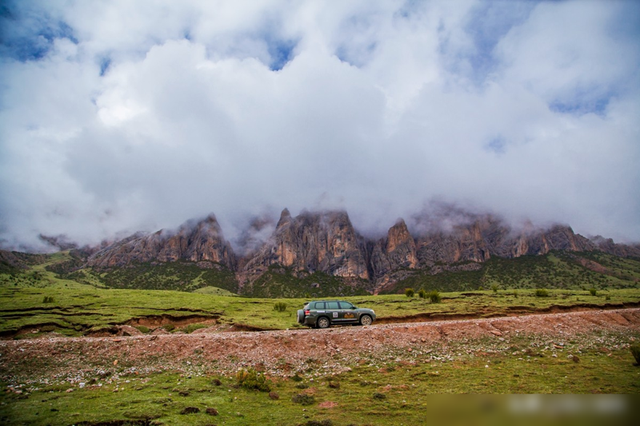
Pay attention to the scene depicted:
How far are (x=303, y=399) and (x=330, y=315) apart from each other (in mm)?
11172

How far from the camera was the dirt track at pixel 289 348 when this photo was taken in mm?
15250

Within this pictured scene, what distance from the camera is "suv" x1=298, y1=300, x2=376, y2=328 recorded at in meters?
22.9

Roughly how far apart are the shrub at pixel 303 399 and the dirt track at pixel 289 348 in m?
2.92

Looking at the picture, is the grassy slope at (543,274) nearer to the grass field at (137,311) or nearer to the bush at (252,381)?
the grass field at (137,311)

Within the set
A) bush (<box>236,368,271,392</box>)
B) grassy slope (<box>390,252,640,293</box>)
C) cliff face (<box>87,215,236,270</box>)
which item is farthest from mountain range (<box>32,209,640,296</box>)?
bush (<box>236,368,271,392</box>)

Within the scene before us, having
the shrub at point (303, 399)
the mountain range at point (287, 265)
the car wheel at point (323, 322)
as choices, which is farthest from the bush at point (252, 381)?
the mountain range at point (287, 265)

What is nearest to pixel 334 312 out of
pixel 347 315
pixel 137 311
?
pixel 347 315

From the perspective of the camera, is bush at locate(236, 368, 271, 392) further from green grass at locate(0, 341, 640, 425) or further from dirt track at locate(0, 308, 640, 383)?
dirt track at locate(0, 308, 640, 383)

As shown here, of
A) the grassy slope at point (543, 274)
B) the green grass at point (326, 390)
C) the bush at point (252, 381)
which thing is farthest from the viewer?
the grassy slope at point (543, 274)

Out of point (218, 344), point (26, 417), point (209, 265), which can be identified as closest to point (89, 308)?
point (218, 344)

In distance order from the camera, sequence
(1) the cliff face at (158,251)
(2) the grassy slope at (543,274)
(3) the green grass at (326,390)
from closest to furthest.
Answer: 1. (3) the green grass at (326,390)
2. (2) the grassy slope at (543,274)
3. (1) the cliff face at (158,251)

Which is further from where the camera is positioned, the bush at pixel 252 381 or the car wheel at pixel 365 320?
the car wheel at pixel 365 320

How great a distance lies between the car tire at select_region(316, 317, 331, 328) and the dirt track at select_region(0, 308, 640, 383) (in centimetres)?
310

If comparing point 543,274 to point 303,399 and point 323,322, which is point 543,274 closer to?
point 323,322
